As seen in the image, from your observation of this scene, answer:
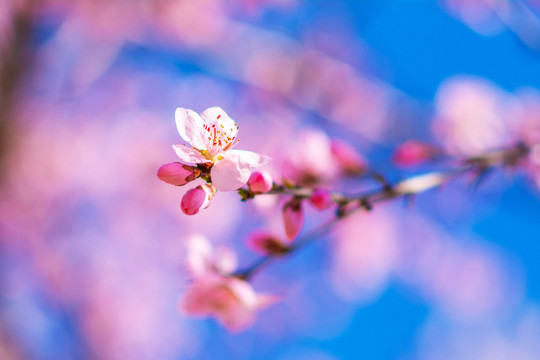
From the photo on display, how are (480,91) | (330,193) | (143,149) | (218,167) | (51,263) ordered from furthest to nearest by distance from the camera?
(143,149) → (51,263) → (480,91) → (330,193) → (218,167)

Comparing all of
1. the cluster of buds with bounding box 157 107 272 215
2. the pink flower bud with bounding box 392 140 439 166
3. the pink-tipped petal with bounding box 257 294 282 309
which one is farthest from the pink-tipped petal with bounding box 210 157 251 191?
the pink flower bud with bounding box 392 140 439 166

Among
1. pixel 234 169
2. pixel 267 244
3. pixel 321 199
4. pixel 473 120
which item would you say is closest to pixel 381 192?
pixel 321 199

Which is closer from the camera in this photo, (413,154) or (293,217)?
(293,217)

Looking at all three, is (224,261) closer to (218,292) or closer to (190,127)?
(218,292)

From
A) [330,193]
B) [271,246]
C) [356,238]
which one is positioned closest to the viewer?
[330,193]

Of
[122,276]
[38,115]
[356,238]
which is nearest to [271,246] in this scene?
[38,115]

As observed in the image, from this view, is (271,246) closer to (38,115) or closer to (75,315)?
(38,115)

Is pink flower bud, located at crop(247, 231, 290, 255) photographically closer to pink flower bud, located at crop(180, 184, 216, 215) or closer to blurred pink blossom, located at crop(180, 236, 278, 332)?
blurred pink blossom, located at crop(180, 236, 278, 332)
